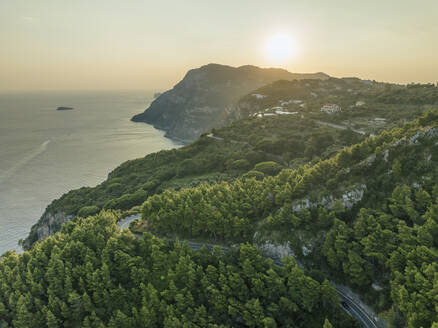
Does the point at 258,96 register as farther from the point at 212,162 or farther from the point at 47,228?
the point at 47,228

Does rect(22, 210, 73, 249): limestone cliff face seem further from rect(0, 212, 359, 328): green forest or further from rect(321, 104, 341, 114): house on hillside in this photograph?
rect(321, 104, 341, 114): house on hillside

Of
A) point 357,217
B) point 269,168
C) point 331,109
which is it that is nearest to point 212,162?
point 269,168

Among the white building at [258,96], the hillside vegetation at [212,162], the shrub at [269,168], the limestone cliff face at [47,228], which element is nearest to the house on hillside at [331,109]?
the hillside vegetation at [212,162]

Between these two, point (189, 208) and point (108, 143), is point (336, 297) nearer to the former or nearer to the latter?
point (189, 208)

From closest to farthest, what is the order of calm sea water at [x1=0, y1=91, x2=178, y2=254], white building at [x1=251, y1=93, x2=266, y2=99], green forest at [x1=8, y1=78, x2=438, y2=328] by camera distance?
green forest at [x1=8, y1=78, x2=438, y2=328], calm sea water at [x1=0, y1=91, x2=178, y2=254], white building at [x1=251, y1=93, x2=266, y2=99]

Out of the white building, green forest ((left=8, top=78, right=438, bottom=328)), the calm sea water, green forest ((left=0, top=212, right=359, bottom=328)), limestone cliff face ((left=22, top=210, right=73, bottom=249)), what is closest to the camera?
green forest ((left=8, top=78, right=438, bottom=328))

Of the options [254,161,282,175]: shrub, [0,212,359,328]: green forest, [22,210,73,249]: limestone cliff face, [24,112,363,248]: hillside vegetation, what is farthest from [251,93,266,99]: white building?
[0,212,359,328]: green forest

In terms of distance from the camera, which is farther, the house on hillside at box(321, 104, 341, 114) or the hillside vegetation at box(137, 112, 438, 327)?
the house on hillside at box(321, 104, 341, 114)

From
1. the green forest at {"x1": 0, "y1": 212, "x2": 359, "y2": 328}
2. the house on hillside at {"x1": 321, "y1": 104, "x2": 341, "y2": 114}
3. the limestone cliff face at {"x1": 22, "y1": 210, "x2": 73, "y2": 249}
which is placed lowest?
the limestone cliff face at {"x1": 22, "y1": 210, "x2": 73, "y2": 249}

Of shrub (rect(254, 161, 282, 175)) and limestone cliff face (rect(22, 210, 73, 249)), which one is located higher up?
shrub (rect(254, 161, 282, 175))
